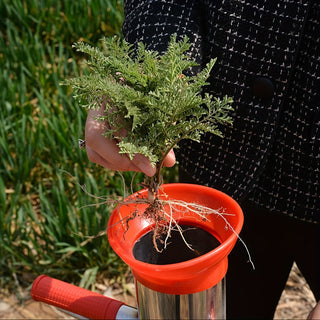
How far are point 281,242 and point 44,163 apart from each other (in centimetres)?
124

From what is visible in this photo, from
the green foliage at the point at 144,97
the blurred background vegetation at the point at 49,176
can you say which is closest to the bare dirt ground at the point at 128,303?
the blurred background vegetation at the point at 49,176

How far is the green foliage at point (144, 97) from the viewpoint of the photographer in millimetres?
560

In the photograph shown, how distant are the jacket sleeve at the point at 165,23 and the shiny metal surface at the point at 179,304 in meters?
0.42

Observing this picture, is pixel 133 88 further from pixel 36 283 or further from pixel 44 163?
pixel 44 163

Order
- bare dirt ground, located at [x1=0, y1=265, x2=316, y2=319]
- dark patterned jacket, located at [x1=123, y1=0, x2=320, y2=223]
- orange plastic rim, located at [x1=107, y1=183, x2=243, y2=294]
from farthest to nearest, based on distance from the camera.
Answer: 1. bare dirt ground, located at [x1=0, y1=265, x2=316, y2=319]
2. dark patterned jacket, located at [x1=123, y1=0, x2=320, y2=223]
3. orange plastic rim, located at [x1=107, y1=183, x2=243, y2=294]

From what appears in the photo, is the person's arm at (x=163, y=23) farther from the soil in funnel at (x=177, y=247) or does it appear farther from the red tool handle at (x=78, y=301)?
the red tool handle at (x=78, y=301)

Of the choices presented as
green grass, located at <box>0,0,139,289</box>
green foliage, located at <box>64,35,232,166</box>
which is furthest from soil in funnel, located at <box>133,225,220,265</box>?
green grass, located at <box>0,0,139,289</box>

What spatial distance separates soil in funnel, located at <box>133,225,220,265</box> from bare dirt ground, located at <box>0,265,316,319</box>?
3.66ft

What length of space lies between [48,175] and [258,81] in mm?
1468

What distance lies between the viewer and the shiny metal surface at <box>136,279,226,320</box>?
23.7 inches

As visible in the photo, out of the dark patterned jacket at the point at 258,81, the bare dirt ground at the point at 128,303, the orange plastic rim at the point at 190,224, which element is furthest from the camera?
the bare dirt ground at the point at 128,303

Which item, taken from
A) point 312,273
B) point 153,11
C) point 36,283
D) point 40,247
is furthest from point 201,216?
point 40,247

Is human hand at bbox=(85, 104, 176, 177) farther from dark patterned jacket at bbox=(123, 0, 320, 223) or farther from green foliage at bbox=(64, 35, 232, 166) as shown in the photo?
dark patterned jacket at bbox=(123, 0, 320, 223)

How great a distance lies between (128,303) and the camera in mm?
1712
